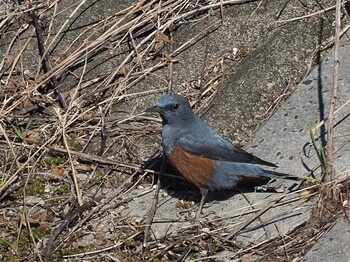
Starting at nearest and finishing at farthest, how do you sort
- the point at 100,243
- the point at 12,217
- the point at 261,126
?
the point at 100,243, the point at 12,217, the point at 261,126

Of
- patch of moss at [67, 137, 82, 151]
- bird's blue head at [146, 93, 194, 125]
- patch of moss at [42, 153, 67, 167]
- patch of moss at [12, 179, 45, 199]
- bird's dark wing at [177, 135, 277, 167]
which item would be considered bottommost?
patch of moss at [12, 179, 45, 199]

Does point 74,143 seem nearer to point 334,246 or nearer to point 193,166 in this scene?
point 193,166

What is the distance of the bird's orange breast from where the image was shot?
235 inches

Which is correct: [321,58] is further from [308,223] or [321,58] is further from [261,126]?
[308,223]

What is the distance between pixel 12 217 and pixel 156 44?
207 centimetres

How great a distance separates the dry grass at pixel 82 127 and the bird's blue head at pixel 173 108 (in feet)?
1.68

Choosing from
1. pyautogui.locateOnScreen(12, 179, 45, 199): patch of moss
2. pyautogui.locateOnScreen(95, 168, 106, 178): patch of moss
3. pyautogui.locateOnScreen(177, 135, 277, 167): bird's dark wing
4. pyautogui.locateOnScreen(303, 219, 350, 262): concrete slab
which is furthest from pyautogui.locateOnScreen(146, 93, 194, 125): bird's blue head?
pyautogui.locateOnScreen(303, 219, 350, 262): concrete slab

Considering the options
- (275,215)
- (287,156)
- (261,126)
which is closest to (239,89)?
(261,126)

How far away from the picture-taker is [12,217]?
6.12m

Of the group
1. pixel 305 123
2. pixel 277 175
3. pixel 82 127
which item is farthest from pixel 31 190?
pixel 305 123

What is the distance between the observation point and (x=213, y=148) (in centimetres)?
600

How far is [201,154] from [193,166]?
0.35 feet

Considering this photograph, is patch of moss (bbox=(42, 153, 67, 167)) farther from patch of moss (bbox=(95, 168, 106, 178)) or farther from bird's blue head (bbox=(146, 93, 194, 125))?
bird's blue head (bbox=(146, 93, 194, 125))

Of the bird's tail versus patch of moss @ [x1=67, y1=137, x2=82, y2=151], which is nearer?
the bird's tail
